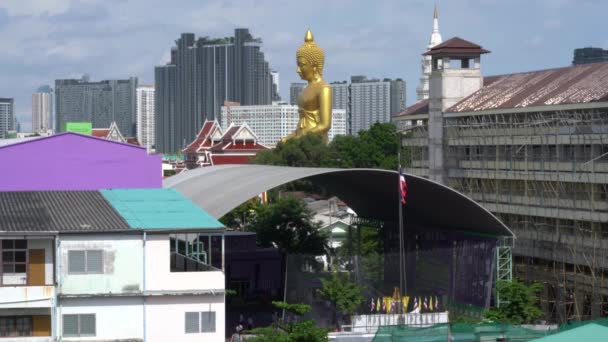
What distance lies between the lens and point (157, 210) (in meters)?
27.6

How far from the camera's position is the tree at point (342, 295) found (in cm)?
3509

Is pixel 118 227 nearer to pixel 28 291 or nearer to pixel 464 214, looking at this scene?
pixel 28 291

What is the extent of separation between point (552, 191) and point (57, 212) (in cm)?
1848

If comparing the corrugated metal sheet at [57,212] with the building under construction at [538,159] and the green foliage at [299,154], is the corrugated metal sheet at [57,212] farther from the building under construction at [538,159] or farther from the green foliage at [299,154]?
the green foliage at [299,154]

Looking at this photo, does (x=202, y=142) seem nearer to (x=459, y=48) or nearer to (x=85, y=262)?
(x=459, y=48)

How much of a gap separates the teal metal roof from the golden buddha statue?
47627 millimetres

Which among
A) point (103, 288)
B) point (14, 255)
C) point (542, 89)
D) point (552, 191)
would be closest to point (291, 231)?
point (542, 89)

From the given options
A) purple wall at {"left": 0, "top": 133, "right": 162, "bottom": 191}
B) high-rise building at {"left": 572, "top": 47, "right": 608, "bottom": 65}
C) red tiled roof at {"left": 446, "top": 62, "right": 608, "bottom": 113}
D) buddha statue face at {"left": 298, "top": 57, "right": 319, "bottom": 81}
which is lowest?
purple wall at {"left": 0, "top": 133, "right": 162, "bottom": 191}

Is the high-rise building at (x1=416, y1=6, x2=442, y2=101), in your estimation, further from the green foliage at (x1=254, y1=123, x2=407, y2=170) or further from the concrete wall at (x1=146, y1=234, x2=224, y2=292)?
the concrete wall at (x1=146, y1=234, x2=224, y2=292)

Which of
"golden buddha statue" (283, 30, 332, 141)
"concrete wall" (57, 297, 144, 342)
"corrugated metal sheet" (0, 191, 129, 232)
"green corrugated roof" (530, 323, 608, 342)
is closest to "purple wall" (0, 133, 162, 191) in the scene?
"corrugated metal sheet" (0, 191, 129, 232)

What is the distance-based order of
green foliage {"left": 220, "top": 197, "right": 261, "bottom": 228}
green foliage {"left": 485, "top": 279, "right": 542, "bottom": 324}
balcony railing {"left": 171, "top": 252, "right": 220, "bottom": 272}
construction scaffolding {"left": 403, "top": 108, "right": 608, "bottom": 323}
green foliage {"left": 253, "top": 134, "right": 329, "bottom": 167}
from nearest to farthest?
balcony railing {"left": 171, "top": 252, "right": 220, "bottom": 272}, green foliage {"left": 485, "top": 279, "right": 542, "bottom": 324}, construction scaffolding {"left": 403, "top": 108, "right": 608, "bottom": 323}, green foliage {"left": 220, "top": 197, "right": 261, "bottom": 228}, green foliage {"left": 253, "top": 134, "right": 329, "bottom": 167}

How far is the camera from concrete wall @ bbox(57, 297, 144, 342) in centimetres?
2545

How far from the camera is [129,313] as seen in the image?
84.3 feet

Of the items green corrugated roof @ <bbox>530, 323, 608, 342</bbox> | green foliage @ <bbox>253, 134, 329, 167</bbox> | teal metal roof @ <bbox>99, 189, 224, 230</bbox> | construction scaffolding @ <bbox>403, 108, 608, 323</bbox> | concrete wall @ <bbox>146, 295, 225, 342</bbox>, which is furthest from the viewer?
green foliage @ <bbox>253, 134, 329, 167</bbox>
